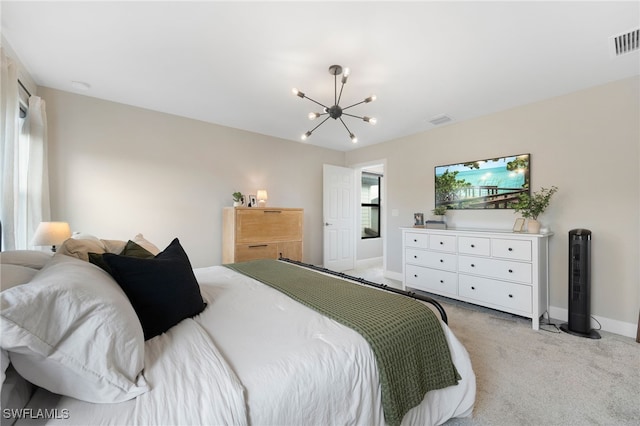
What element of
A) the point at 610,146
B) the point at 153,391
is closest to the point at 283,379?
the point at 153,391

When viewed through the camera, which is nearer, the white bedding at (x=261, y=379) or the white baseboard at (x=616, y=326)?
the white bedding at (x=261, y=379)

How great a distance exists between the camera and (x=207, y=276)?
2.16 m

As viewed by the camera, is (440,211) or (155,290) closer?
(155,290)

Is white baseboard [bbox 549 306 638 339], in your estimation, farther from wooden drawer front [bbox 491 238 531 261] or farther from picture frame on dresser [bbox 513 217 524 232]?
picture frame on dresser [bbox 513 217 524 232]

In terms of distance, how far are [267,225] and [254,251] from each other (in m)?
0.41

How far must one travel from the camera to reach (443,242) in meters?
3.40

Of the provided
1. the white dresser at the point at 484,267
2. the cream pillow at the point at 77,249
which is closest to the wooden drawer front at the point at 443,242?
the white dresser at the point at 484,267

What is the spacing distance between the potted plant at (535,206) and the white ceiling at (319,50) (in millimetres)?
1069

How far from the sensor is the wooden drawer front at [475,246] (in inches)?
118

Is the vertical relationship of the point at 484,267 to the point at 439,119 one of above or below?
below

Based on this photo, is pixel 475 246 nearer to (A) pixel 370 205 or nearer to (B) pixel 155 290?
(B) pixel 155 290

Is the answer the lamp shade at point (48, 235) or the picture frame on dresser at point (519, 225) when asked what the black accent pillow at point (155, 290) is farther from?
the picture frame on dresser at point (519, 225)

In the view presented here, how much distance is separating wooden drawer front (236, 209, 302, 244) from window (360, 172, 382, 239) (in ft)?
8.31

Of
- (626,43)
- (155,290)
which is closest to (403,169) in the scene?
(626,43)
